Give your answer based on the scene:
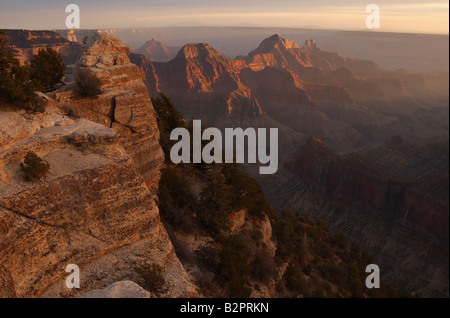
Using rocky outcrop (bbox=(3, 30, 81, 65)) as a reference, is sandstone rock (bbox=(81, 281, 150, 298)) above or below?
below

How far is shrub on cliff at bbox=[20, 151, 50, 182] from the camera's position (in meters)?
10.7

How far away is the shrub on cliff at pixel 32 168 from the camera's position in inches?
422

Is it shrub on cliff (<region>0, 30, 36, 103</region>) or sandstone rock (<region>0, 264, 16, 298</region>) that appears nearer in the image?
sandstone rock (<region>0, 264, 16, 298</region>)

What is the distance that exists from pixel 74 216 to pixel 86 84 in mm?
10434

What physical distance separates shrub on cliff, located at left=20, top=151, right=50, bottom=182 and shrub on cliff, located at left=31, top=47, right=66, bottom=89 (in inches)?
385

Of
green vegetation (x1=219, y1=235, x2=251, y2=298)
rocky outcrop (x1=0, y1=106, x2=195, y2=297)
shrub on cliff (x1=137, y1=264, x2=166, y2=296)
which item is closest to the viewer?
rocky outcrop (x1=0, y1=106, x2=195, y2=297)

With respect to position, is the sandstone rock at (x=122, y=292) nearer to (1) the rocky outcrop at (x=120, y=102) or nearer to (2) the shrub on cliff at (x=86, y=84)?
(1) the rocky outcrop at (x=120, y=102)

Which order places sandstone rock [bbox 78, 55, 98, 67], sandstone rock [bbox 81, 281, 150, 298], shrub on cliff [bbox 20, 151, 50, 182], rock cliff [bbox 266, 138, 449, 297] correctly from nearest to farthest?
sandstone rock [bbox 81, 281, 150, 298] → shrub on cliff [bbox 20, 151, 50, 182] → sandstone rock [bbox 78, 55, 98, 67] → rock cliff [bbox 266, 138, 449, 297]

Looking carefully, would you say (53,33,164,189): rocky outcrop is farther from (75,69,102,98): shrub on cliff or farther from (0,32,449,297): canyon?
(75,69,102,98): shrub on cliff

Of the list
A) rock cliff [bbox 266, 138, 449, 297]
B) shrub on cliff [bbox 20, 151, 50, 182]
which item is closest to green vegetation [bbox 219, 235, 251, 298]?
shrub on cliff [bbox 20, 151, 50, 182]

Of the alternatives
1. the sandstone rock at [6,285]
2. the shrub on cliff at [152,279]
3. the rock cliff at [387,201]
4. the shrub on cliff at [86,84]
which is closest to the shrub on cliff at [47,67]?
the shrub on cliff at [86,84]

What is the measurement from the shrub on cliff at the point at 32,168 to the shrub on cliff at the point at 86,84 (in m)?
8.14

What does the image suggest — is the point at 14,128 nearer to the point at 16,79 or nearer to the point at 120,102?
the point at 16,79

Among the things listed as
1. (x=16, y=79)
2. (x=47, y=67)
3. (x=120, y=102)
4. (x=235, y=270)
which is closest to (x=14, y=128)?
(x=16, y=79)
